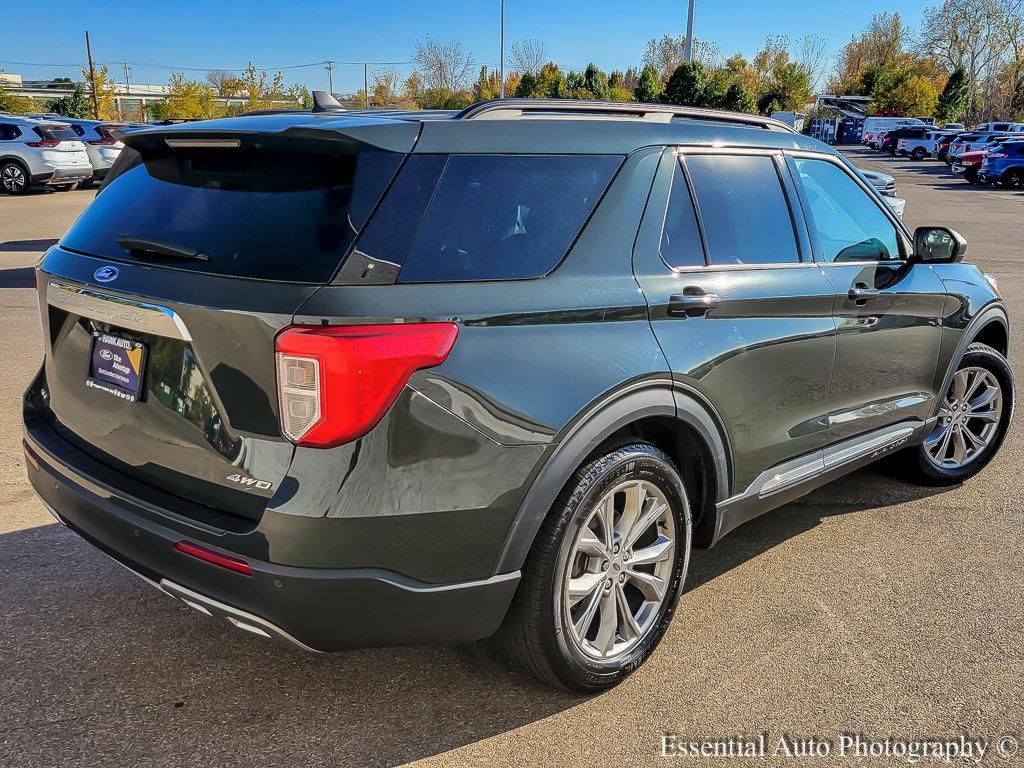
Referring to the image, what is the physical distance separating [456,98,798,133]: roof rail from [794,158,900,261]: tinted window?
426mm

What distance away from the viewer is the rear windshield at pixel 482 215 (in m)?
2.35

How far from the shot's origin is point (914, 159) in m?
52.8

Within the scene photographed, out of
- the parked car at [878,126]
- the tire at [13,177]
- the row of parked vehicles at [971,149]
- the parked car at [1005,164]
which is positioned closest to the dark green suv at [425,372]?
the tire at [13,177]

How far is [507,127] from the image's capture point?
2.67m

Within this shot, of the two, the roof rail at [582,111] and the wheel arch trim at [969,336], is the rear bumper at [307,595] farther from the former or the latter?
the wheel arch trim at [969,336]

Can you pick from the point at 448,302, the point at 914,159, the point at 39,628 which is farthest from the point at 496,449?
the point at 914,159

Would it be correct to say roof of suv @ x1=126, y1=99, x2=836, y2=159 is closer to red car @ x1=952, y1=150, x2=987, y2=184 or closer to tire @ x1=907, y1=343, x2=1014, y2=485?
tire @ x1=907, y1=343, x2=1014, y2=485

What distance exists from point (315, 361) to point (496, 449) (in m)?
0.54

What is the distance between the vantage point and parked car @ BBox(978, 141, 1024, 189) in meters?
32.8

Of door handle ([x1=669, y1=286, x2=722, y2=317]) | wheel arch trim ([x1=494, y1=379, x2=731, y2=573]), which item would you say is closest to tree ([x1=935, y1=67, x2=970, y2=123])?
door handle ([x1=669, y1=286, x2=722, y2=317])

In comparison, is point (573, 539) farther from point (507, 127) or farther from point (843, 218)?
point (843, 218)

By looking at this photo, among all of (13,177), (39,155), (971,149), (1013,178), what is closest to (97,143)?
(39,155)

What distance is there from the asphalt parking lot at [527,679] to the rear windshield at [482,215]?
4.53 feet

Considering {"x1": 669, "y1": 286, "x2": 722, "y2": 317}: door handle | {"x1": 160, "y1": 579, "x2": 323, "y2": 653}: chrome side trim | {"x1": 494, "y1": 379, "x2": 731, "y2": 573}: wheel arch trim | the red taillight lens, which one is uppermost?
{"x1": 669, "y1": 286, "x2": 722, "y2": 317}: door handle
